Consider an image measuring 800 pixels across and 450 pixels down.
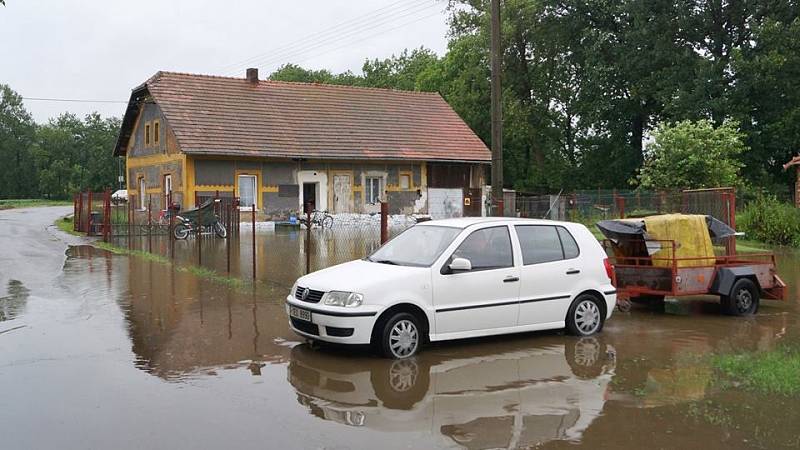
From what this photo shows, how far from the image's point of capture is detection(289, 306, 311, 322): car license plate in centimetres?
814

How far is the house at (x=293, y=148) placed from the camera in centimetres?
3288

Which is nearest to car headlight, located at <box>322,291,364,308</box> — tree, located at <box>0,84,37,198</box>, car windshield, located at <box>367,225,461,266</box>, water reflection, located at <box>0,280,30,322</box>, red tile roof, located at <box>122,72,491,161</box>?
car windshield, located at <box>367,225,461,266</box>

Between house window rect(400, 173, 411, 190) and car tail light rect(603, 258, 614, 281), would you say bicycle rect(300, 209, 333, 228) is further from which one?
car tail light rect(603, 258, 614, 281)

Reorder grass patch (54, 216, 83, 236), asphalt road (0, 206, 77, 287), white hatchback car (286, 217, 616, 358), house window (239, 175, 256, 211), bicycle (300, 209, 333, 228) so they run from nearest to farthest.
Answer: white hatchback car (286, 217, 616, 358)
asphalt road (0, 206, 77, 287)
grass patch (54, 216, 83, 236)
bicycle (300, 209, 333, 228)
house window (239, 175, 256, 211)

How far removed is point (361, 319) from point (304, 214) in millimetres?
27316

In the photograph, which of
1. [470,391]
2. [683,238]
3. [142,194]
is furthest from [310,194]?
[470,391]

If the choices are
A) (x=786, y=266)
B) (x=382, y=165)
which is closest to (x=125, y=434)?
(x=786, y=266)

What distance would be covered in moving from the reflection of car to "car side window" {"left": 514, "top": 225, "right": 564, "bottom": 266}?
3.50ft

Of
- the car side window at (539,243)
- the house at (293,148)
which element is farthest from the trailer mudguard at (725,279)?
the house at (293,148)

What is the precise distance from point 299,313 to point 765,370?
4.87m

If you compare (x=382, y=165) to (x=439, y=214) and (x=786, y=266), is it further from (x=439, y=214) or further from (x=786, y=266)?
(x=786, y=266)

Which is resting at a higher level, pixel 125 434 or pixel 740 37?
pixel 740 37

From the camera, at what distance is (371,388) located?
7023 millimetres

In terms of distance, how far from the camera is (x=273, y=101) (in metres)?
36.9
